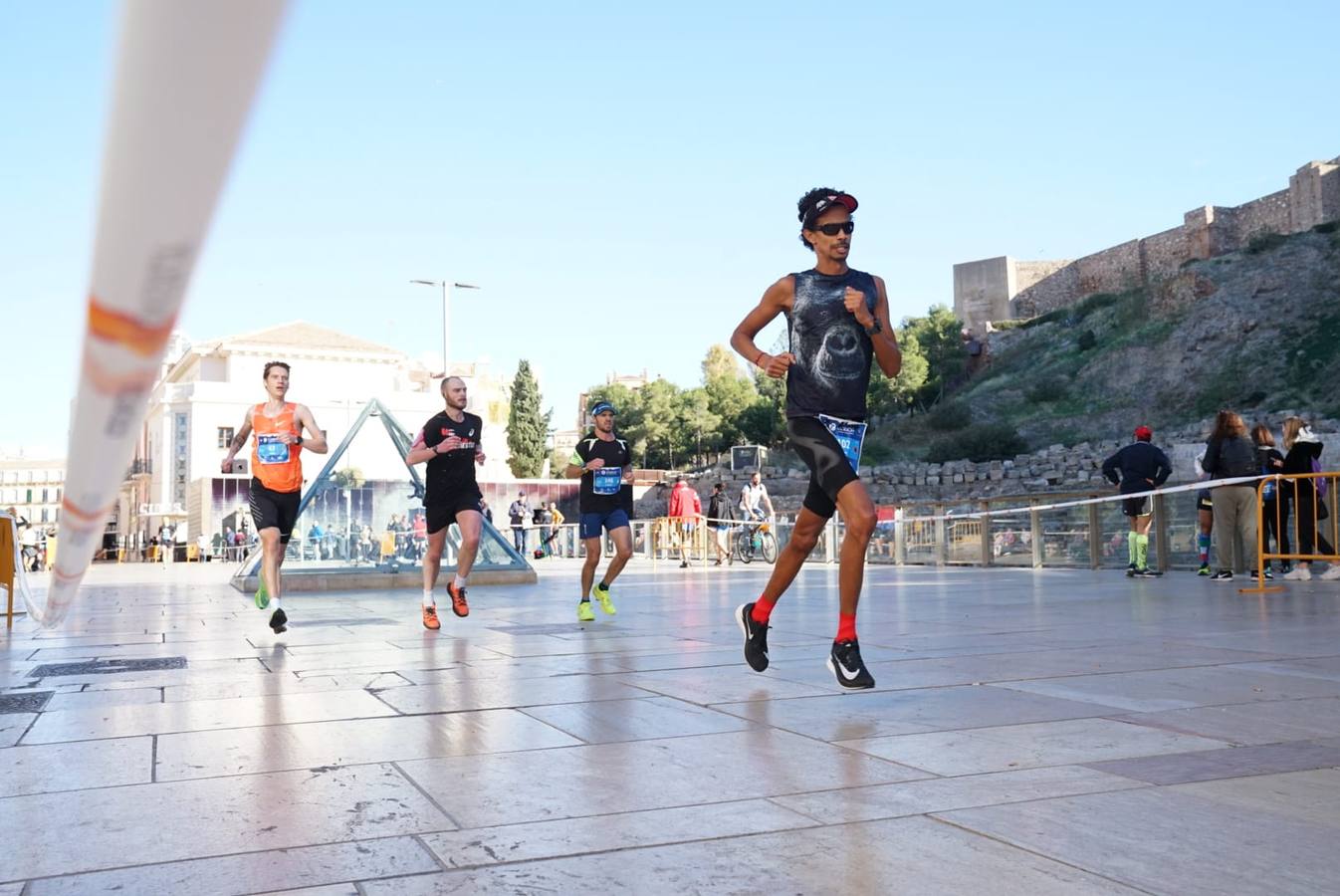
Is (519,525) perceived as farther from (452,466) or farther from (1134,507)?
(452,466)

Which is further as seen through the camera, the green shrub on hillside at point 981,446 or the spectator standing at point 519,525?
the green shrub on hillside at point 981,446

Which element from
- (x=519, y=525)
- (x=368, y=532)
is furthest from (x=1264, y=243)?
(x=368, y=532)

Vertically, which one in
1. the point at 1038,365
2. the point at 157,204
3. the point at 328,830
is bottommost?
the point at 328,830

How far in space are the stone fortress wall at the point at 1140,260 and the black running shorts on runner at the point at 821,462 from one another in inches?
2801

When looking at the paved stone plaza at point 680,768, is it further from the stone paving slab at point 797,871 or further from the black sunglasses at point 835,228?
the black sunglasses at point 835,228

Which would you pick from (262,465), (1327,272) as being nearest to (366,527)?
(262,465)

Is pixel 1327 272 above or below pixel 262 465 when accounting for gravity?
above

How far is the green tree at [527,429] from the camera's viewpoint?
278 feet

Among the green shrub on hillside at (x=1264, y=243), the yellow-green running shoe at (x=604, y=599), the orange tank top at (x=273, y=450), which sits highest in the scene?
the green shrub on hillside at (x=1264, y=243)

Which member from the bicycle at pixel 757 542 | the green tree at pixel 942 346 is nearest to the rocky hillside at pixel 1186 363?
the green tree at pixel 942 346

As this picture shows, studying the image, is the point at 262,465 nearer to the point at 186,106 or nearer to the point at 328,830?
the point at 328,830

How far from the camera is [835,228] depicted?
510 centimetres

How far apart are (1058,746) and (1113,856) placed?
1176 mm

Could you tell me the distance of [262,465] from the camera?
7875 mm
